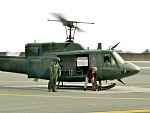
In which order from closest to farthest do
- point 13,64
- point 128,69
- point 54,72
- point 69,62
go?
point 54,72 → point 128,69 → point 69,62 → point 13,64

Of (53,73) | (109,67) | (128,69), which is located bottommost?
(53,73)

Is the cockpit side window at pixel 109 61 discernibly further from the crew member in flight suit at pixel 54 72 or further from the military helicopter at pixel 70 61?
the crew member in flight suit at pixel 54 72

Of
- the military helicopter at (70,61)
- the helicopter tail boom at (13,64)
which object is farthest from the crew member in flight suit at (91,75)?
the helicopter tail boom at (13,64)

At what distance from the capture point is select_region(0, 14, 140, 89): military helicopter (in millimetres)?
25594

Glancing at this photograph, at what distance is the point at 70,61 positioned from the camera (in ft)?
85.9

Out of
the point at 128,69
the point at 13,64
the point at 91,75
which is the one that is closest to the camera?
the point at 91,75

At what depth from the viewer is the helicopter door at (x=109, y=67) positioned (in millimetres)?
25516

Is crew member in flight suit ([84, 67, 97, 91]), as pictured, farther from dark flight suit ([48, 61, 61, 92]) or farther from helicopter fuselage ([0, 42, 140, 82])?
dark flight suit ([48, 61, 61, 92])

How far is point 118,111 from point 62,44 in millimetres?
12962

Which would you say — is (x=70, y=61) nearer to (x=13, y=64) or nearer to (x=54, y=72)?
(x=54, y=72)

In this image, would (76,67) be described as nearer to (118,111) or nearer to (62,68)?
(62,68)

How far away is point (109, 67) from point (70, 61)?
8.49ft

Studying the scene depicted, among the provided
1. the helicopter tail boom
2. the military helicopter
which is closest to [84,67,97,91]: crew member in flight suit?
the military helicopter

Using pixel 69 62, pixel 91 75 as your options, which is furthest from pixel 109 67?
pixel 69 62
